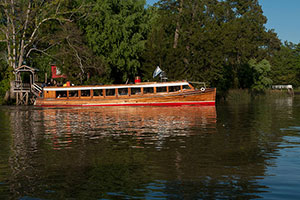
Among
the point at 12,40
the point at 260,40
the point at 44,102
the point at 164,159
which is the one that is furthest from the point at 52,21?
the point at 164,159

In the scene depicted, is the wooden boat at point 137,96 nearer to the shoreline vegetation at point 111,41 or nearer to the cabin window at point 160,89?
the cabin window at point 160,89

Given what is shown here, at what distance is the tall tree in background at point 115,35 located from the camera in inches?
2397

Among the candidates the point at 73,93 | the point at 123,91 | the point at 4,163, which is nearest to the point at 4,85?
the point at 73,93

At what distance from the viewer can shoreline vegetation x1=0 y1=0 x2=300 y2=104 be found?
193 ft

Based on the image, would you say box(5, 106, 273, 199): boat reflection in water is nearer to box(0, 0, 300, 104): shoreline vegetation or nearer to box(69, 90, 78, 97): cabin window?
box(69, 90, 78, 97): cabin window

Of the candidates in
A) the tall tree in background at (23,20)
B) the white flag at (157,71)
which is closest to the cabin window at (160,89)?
the white flag at (157,71)

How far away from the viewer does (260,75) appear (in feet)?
259

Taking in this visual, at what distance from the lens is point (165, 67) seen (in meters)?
62.4

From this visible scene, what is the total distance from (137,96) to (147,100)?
1.45 m

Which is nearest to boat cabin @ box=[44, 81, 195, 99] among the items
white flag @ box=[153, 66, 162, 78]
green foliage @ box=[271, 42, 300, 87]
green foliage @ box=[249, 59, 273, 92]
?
white flag @ box=[153, 66, 162, 78]

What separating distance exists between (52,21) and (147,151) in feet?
174

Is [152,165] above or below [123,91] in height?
below

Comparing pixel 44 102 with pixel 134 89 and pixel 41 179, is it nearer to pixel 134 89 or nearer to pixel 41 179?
pixel 134 89

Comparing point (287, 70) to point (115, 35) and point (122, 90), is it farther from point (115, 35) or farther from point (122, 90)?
point (122, 90)
